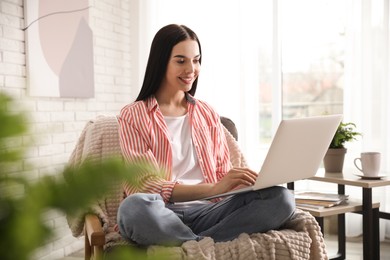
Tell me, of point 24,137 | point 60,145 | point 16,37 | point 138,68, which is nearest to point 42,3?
point 16,37

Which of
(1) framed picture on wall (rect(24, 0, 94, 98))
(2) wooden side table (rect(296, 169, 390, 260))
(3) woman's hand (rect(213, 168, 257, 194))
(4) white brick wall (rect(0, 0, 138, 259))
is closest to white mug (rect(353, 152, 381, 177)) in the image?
(2) wooden side table (rect(296, 169, 390, 260))

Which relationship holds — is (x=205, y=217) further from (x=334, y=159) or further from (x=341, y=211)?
(x=334, y=159)

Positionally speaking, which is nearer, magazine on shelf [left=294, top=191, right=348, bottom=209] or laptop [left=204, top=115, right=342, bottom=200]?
laptop [left=204, top=115, right=342, bottom=200]

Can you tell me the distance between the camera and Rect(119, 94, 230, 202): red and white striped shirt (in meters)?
2.09

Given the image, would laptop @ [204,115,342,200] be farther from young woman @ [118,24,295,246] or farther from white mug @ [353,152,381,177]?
white mug @ [353,152,381,177]

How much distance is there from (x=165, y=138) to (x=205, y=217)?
39 centimetres

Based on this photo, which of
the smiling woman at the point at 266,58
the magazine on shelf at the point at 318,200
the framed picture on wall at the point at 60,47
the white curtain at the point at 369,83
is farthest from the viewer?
the smiling woman at the point at 266,58

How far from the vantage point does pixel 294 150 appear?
1.81 metres

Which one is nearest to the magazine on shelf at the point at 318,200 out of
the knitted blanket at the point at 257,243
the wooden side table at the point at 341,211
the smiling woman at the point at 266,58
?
the wooden side table at the point at 341,211

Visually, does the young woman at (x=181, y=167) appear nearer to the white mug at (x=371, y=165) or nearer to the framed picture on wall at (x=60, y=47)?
the white mug at (x=371, y=165)

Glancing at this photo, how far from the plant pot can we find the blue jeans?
3.54 feet

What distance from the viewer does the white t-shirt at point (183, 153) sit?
218 centimetres

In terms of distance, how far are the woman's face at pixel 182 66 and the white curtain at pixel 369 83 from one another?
169 cm

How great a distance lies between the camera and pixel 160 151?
2.15 meters
